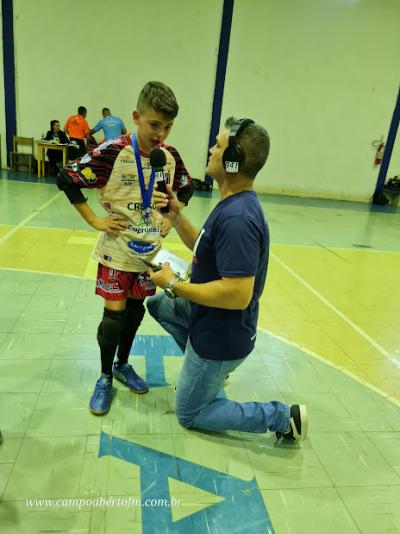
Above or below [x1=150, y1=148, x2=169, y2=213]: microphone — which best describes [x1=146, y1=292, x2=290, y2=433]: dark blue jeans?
below

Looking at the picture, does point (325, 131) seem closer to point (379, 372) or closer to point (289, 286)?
point (289, 286)

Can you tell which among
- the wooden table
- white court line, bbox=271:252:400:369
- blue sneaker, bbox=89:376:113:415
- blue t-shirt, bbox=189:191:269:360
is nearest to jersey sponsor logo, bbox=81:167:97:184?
blue t-shirt, bbox=189:191:269:360

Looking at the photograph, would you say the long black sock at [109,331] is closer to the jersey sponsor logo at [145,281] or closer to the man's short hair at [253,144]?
the jersey sponsor logo at [145,281]

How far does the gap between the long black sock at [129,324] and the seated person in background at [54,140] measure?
10.3 meters

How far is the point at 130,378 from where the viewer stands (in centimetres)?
277

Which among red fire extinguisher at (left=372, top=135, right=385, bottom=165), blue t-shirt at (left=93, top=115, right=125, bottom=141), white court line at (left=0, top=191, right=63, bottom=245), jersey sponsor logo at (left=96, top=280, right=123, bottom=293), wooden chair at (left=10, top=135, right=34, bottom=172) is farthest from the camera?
red fire extinguisher at (left=372, top=135, right=385, bottom=165)

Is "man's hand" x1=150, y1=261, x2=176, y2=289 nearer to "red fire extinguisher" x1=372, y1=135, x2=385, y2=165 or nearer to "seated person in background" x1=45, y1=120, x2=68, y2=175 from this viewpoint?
"seated person in background" x1=45, y1=120, x2=68, y2=175

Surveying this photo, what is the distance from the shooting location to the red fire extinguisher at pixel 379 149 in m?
13.6

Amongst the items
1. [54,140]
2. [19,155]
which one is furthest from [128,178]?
[19,155]

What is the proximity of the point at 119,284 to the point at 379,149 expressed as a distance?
542 inches

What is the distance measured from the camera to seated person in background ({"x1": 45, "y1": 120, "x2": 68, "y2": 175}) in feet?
38.1

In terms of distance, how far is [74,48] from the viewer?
1194 cm

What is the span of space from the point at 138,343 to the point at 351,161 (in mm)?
12689

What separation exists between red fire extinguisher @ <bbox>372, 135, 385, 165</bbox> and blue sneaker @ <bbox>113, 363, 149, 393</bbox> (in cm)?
1355
